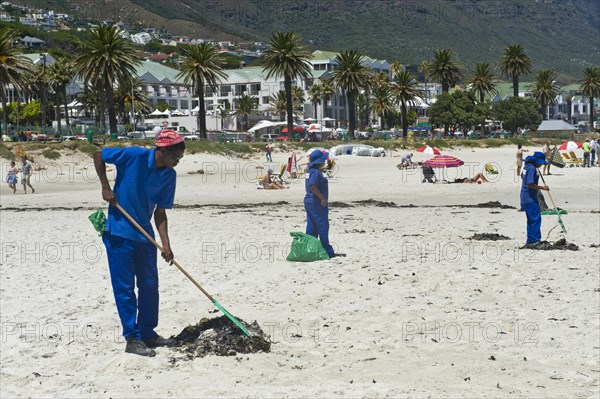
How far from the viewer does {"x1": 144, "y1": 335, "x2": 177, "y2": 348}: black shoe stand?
710 centimetres

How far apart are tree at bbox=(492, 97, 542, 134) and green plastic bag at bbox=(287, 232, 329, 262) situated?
284ft

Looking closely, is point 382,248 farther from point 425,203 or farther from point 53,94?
point 53,94

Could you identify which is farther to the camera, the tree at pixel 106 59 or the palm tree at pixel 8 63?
the tree at pixel 106 59

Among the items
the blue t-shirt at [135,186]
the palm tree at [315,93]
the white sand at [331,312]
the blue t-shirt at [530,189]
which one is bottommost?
the white sand at [331,312]

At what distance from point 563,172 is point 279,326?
3000 centimetres

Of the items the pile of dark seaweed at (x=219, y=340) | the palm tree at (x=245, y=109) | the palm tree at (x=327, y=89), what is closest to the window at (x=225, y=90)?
the palm tree at (x=245, y=109)

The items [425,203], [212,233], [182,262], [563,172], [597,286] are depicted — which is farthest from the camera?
[563,172]

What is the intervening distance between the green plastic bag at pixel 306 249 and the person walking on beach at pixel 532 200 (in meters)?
3.52

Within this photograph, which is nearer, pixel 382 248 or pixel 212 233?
pixel 382 248

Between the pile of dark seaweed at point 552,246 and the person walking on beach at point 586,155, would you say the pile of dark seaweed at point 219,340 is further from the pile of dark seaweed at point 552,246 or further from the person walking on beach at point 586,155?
the person walking on beach at point 586,155

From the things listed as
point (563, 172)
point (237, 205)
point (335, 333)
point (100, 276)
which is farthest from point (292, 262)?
point (563, 172)

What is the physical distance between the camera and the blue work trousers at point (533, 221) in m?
12.5

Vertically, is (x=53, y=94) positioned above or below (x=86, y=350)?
above

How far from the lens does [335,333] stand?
25.7ft
